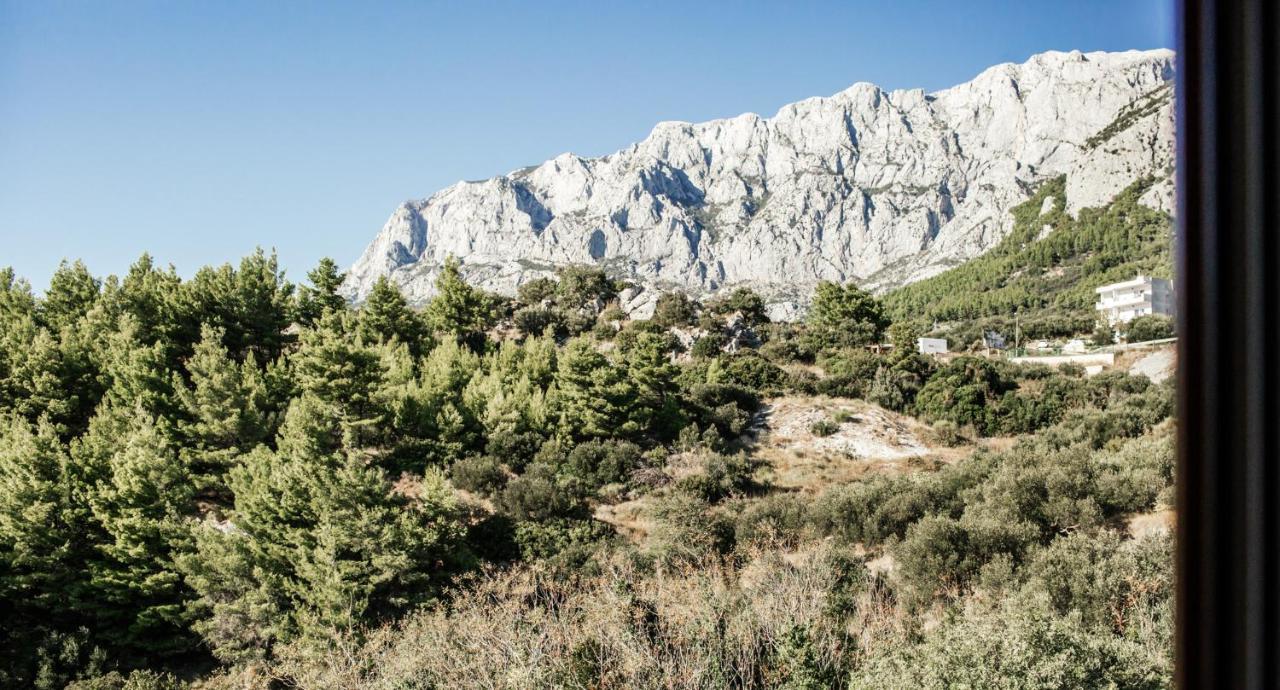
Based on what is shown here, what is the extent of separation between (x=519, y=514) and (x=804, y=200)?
15940 centimetres

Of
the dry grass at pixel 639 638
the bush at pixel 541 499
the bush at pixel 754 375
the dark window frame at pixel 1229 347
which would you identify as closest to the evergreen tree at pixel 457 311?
the bush at pixel 754 375

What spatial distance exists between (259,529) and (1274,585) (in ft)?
68.0

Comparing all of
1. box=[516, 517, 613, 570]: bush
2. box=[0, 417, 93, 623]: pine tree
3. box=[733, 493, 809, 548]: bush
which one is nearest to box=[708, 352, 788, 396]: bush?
box=[733, 493, 809, 548]: bush

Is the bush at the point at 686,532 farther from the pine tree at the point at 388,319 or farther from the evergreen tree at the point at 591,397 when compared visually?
the pine tree at the point at 388,319

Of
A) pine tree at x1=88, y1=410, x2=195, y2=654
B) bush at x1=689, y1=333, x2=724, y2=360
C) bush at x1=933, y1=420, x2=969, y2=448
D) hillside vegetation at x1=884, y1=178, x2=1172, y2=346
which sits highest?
hillside vegetation at x1=884, y1=178, x2=1172, y2=346

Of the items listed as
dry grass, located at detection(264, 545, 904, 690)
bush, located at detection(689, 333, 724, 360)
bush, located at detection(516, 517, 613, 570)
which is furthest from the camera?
bush, located at detection(689, 333, 724, 360)

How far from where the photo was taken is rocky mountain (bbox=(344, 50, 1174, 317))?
137250 millimetres

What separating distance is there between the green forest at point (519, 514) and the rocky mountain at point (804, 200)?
320 feet

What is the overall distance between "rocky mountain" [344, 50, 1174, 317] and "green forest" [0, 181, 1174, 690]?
3835 inches

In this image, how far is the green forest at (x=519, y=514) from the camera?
10078mm

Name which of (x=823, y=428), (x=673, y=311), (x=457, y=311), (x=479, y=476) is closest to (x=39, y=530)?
(x=479, y=476)

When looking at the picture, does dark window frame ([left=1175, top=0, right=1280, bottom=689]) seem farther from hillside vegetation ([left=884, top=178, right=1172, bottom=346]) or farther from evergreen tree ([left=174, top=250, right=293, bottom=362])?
hillside vegetation ([left=884, top=178, right=1172, bottom=346])

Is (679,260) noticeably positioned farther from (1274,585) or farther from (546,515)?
(1274,585)

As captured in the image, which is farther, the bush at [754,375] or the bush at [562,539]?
the bush at [754,375]
